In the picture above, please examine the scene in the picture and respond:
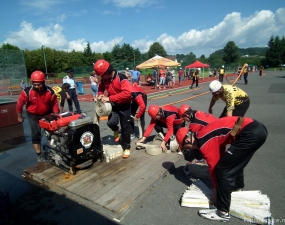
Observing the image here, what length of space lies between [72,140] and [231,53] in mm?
82276

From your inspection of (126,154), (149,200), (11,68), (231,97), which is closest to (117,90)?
(126,154)

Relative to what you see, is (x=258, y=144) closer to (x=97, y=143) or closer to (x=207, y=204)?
(x=207, y=204)

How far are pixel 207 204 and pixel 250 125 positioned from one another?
1.22 m

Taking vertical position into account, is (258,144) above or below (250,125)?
below

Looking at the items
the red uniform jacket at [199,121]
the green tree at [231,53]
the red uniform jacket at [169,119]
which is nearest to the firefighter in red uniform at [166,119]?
the red uniform jacket at [169,119]

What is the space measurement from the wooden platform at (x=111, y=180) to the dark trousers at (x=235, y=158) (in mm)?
1160

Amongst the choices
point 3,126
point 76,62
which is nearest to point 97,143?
point 3,126

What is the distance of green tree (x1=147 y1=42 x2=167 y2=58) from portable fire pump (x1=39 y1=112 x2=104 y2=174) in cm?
8685

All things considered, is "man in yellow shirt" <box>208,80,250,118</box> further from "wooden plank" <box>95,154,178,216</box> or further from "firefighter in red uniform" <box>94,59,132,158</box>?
"wooden plank" <box>95,154,178,216</box>

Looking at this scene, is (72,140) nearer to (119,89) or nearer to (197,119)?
(119,89)

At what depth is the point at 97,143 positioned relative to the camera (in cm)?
384

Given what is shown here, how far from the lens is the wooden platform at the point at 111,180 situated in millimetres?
2873

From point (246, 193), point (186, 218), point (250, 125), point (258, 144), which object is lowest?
point (186, 218)

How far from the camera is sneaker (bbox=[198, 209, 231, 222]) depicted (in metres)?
2.52
